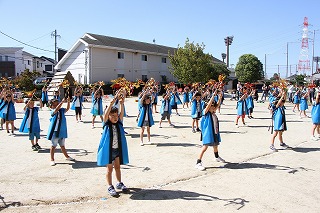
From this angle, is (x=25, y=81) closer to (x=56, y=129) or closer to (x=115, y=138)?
(x=56, y=129)

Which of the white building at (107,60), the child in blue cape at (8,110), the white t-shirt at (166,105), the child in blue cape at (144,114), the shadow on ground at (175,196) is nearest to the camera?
the shadow on ground at (175,196)

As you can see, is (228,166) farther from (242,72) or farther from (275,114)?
(242,72)

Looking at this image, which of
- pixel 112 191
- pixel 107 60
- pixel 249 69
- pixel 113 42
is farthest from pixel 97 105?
pixel 249 69

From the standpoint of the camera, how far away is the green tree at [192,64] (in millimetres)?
38219

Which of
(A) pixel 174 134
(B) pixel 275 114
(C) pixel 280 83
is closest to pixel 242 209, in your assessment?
(B) pixel 275 114

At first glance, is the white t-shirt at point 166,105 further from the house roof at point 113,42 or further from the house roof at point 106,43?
the house roof at point 113,42

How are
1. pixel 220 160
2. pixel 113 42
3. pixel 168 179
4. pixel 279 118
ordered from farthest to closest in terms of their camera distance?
pixel 113 42
pixel 279 118
pixel 220 160
pixel 168 179

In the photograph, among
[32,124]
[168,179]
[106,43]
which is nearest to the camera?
[168,179]

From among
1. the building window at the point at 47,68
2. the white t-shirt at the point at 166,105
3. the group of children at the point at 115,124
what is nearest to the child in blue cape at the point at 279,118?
the group of children at the point at 115,124

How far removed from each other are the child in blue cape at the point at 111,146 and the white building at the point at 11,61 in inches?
2355

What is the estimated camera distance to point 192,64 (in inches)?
1512

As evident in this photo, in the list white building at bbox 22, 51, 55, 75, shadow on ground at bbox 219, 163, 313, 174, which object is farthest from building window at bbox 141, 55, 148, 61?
shadow on ground at bbox 219, 163, 313, 174

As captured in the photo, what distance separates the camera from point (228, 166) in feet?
23.7

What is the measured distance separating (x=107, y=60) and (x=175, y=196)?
34408 mm
